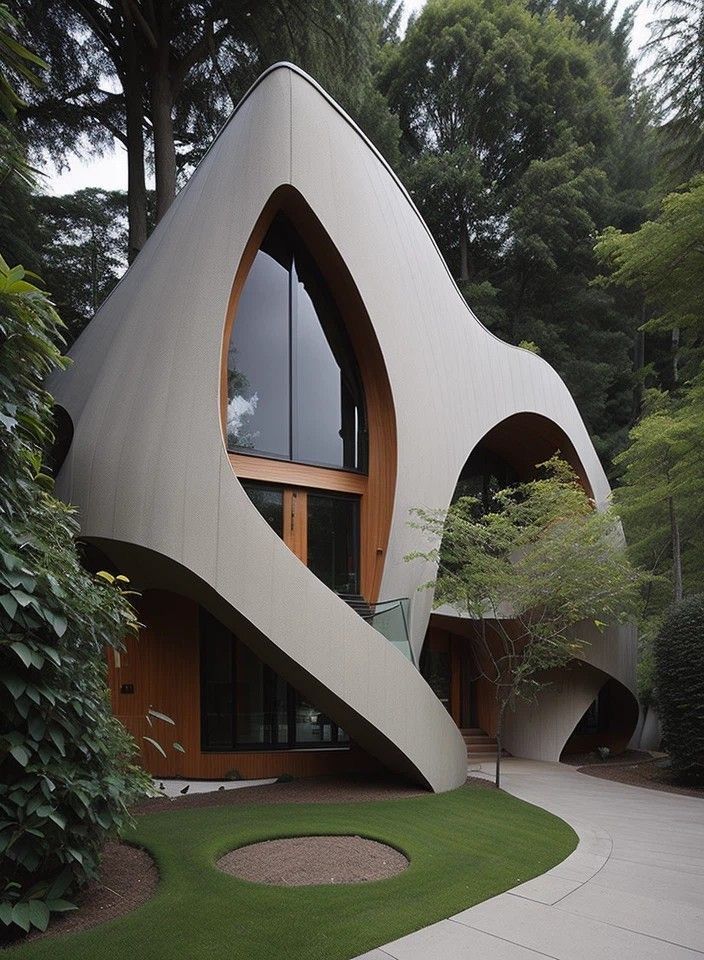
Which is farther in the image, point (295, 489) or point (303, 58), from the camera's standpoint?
point (303, 58)

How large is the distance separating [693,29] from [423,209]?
591 inches

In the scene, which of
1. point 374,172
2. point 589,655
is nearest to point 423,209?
point 374,172

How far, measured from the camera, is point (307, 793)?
9539mm

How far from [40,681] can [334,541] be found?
24.4 feet

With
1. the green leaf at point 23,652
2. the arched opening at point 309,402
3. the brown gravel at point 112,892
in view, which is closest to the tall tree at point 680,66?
the arched opening at point 309,402

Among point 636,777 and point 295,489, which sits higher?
point 295,489

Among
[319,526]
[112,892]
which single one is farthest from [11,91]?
[319,526]

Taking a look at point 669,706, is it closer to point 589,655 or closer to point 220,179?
point 589,655

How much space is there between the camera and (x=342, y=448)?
39.8 feet

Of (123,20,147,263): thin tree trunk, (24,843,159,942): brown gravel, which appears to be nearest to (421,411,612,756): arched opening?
(24,843,159,942): brown gravel

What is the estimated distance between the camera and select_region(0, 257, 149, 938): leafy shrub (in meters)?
4.47

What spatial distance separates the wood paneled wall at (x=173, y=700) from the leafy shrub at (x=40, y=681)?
5.96 metres

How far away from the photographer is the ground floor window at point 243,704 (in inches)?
440

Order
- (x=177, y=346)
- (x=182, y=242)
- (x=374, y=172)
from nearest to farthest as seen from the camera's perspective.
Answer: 1. (x=177, y=346)
2. (x=182, y=242)
3. (x=374, y=172)
